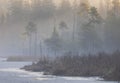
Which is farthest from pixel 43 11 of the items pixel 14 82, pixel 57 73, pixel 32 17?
pixel 14 82

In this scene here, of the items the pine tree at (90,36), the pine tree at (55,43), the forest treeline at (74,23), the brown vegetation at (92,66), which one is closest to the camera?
the brown vegetation at (92,66)

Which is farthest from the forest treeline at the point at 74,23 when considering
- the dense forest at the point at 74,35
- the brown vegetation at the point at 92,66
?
the brown vegetation at the point at 92,66

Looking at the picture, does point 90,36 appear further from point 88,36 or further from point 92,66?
point 92,66

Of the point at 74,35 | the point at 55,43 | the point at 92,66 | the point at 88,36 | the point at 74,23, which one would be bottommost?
the point at 55,43

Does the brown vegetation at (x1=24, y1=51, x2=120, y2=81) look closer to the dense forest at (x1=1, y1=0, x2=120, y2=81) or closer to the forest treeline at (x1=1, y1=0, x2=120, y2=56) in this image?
the dense forest at (x1=1, y1=0, x2=120, y2=81)

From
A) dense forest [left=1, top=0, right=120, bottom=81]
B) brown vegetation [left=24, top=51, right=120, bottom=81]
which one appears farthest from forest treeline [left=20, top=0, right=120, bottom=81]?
brown vegetation [left=24, top=51, right=120, bottom=81]

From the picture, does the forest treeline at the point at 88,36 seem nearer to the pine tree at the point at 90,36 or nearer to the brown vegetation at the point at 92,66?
the pine tree at the point at 90,36

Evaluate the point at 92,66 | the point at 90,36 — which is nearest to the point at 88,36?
the point at 90,36

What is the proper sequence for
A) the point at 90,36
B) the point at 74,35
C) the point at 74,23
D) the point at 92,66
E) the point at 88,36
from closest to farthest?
1. the point at 92,66
2. the point at 90,36
3. the point at 88,36
4. the point at 74,35
5. the point at 74,23

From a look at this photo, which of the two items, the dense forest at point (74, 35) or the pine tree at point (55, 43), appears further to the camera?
the pine tree at point (55, 43)

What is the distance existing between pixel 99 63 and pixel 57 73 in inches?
218

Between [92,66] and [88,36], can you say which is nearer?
[92,66]

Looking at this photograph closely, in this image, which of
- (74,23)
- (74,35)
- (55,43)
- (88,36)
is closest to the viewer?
(88,36)

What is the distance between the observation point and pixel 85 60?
51.7 meters
